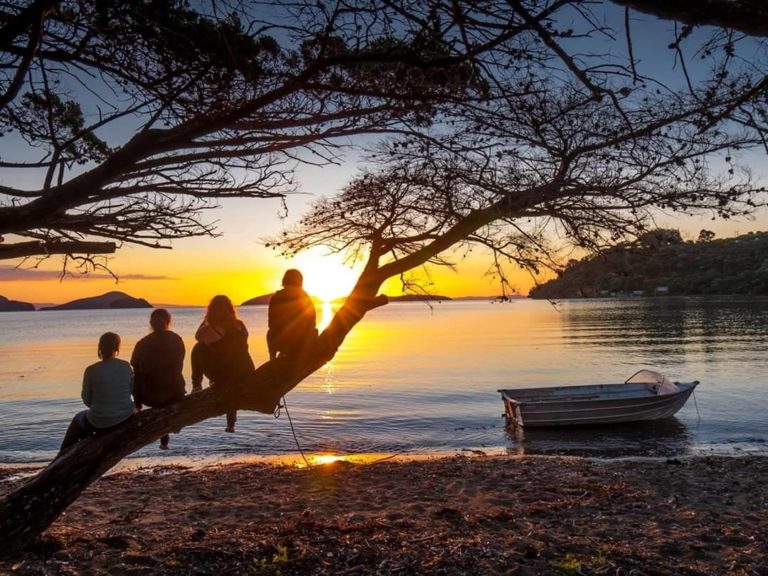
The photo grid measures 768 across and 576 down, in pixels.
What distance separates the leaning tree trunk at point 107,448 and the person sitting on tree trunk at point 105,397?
474mm

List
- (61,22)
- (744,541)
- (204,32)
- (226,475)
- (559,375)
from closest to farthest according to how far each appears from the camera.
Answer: (204,32)
(61,22)
(744,541)
(226,475)
(559,375)

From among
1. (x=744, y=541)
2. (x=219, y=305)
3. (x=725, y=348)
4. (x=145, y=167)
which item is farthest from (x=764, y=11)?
(x=725, y=348)

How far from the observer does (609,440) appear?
1791cm

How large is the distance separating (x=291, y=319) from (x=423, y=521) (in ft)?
11.9

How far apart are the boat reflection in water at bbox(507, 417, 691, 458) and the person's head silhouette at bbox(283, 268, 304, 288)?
11.8 m

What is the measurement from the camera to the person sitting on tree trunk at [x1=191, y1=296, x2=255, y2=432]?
21.5 feet

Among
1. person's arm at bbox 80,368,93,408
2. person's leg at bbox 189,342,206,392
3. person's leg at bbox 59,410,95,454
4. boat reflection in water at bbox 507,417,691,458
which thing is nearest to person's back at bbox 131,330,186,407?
person's leg at bbox 189,342,206,392

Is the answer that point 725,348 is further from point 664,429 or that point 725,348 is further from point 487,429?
point 487,429

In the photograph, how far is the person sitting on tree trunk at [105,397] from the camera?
5457mm

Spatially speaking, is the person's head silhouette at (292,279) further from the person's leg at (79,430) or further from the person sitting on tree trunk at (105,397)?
the person's leg at (79,430)

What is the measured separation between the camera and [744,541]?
21.8 ft

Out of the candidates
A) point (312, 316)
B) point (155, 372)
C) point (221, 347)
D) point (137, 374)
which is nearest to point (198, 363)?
point (221, 347)

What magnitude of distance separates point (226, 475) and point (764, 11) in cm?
1239

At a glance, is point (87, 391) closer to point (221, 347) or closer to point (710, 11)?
point (221, 347)
